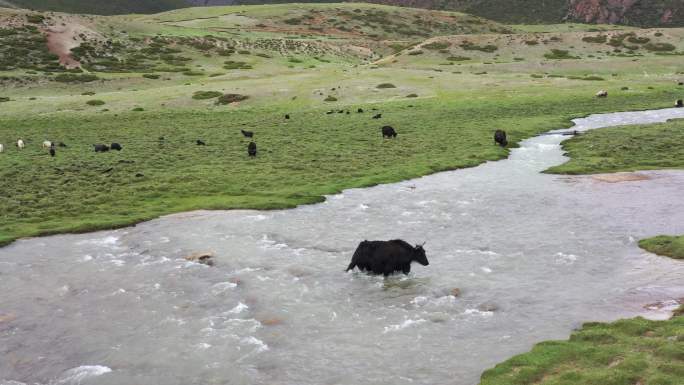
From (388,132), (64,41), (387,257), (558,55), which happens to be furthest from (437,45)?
(387,257)

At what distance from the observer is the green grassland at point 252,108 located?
32.1 meters

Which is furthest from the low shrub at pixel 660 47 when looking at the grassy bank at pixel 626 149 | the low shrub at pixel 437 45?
the grassy bank at pixel 626 149

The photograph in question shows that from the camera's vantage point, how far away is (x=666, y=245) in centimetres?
1953

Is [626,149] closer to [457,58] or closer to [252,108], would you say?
[252,108]

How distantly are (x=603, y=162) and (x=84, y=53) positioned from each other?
328ft

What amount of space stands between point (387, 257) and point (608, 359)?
7406mm

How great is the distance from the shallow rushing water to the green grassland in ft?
14.4

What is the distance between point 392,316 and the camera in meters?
15.3

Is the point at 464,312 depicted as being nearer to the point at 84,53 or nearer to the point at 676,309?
the point at 676,309

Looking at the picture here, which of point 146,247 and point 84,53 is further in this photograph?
point 84,53

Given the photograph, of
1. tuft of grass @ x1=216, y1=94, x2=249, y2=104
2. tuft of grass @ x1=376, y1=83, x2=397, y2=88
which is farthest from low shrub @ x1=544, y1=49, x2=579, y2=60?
tuft of grass @ x1=216, y1=94, x2=249, y2=104

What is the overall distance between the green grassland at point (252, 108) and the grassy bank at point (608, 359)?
1727cm

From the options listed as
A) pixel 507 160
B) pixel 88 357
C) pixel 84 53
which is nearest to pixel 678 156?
pixel 507 160

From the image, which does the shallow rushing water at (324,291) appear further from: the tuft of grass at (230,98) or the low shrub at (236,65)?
the low shrub at (236,65)
